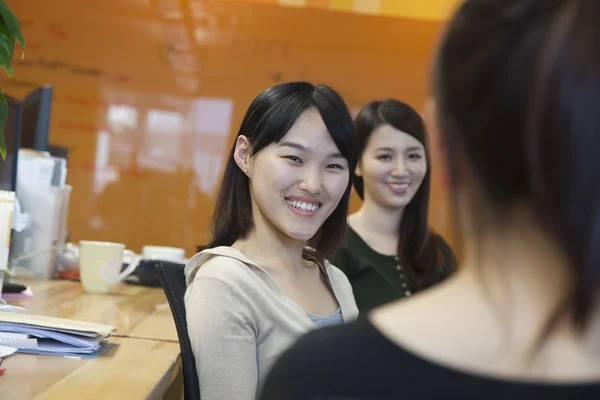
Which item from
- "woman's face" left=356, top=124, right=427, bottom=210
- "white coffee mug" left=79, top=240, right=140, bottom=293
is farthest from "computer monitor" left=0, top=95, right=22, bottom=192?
"woman's face" left=356, top=124, right=427, bottom=210

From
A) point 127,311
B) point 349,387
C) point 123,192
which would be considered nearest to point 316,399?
point 349,387

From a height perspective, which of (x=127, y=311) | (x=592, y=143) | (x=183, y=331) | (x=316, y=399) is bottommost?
(x=127, y=311)

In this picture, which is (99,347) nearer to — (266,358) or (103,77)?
(266,358)

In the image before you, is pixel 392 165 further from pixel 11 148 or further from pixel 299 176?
pixel 11 148

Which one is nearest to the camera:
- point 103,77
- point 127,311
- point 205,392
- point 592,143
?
point 592,143

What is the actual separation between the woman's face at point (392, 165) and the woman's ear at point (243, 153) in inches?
34.8

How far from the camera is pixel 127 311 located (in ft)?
6.37

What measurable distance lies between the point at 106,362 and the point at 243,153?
532mm

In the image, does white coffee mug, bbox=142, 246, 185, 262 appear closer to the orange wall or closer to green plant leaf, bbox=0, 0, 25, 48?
the orange wall

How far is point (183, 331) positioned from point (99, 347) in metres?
0.19

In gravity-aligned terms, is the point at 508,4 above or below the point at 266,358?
above

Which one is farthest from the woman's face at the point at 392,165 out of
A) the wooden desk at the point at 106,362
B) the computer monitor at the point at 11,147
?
the computer monitor at the point at 11,147

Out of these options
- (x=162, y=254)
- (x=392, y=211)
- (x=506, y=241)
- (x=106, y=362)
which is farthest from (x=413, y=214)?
(x=506, y=241)

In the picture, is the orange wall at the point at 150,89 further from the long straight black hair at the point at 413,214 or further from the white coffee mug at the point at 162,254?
the long straight black hair at the point at 413,214
